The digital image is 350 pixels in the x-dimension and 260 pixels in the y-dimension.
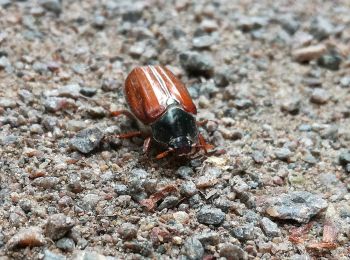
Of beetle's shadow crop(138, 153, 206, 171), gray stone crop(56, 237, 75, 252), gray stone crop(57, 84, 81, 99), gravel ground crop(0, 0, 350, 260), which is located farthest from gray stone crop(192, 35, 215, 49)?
gray stone crop(56, 237, 75, 252)

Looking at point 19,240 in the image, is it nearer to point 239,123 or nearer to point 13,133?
point 13,133

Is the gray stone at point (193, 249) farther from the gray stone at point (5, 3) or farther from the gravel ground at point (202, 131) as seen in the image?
the gray stone at point (5, 3)

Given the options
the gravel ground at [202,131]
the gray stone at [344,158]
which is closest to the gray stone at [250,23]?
the gravel ground at [202,131]

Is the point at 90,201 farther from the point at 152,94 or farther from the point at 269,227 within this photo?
the point at 269,227

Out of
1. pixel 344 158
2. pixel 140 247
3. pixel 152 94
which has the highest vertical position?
pixel 152 94

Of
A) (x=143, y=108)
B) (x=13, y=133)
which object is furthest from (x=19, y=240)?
(x=143, y=108)

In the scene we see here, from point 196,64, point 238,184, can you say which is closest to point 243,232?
point 238,184
